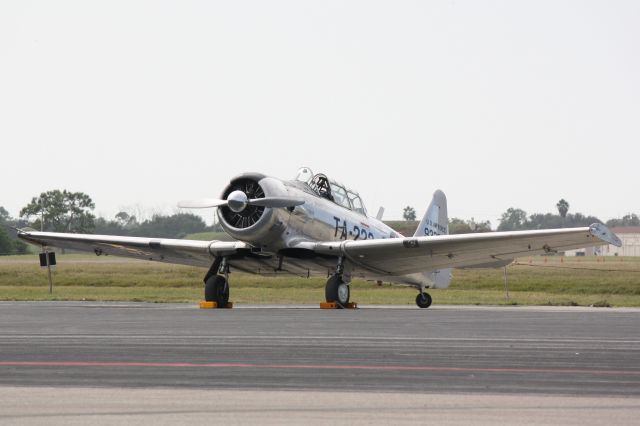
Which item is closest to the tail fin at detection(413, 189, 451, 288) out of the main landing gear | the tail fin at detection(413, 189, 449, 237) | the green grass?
the tail fin at detection(413, 189, 449, 237)

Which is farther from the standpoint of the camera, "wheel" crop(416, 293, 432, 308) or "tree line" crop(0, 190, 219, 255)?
"tree line" crop(0, 190, 219, 255)

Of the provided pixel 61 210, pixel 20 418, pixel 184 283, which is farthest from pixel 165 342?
pixel 61 210

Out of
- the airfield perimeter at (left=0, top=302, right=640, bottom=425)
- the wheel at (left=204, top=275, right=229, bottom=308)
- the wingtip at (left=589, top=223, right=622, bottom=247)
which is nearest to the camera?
the airfield perimeter at (left=0, top=302, right=640, bottom=425)

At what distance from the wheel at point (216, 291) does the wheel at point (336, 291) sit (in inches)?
89.9

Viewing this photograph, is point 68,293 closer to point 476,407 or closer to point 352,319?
point 352,319

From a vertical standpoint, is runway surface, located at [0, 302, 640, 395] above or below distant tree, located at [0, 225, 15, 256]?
below

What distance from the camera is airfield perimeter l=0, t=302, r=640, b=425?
6.80 meters

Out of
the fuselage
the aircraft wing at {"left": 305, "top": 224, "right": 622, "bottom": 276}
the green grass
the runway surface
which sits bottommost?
the green grass

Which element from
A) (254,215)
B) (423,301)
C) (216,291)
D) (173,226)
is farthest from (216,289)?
(173,226)

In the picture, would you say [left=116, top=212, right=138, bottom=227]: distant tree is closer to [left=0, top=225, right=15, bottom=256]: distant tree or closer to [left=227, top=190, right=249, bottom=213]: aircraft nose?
[left=0, top=225, right=15, bottom=256]: distant tree

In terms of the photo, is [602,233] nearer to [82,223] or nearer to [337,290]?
[337,290]

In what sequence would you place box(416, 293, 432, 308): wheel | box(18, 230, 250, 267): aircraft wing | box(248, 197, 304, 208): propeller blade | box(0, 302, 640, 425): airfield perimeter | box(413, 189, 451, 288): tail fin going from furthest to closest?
box(413, 189, 451, 288): tail fin → box(416, 293, 432, 308): wheel → box(18, 230, 250, 267): aircraft wing → box(248, 197, 304, 208): propeller blade → box(0, 302, 640, 425): airfield perimeter

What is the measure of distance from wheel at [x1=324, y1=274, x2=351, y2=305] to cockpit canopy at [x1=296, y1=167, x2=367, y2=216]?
2.53 metres

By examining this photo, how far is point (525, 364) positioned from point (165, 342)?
13.9 feet
